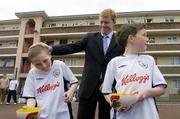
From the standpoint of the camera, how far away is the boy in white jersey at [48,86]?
9.63 feet

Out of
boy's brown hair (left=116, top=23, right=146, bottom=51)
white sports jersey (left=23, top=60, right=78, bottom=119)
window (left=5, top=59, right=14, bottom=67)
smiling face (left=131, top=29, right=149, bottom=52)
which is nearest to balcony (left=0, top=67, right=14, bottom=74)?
window (left=5, top=59, right=14, bottom=67)

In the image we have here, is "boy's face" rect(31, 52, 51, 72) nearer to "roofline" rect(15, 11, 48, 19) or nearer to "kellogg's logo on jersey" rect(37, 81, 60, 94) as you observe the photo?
"kellogg's logo on jersey" rect(37, 81, 60, 94)

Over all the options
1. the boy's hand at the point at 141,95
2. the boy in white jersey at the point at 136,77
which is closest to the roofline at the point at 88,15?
the boy in white jersey at the point at 136,77

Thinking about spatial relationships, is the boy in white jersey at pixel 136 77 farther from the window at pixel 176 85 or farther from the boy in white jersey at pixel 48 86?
the window at pixel 176 85

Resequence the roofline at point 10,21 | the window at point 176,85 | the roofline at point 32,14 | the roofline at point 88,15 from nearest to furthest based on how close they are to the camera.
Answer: the window at point 176,85 → the roofline at point 88,15 → the roofline at point 32,14 → the roofline at point 10,21

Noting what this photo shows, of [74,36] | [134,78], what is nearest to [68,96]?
[134,78]

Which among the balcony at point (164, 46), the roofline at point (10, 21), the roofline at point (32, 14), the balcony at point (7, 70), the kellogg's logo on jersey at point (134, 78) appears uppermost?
the roofline at point (32, 14)

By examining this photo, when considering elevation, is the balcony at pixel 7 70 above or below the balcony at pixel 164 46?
below

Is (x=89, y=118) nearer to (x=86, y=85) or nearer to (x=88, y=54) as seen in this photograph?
(x=86, y=85)

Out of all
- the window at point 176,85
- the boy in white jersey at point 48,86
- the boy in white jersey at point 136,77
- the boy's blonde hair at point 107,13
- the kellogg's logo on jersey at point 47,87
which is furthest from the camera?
the window at point 176,85

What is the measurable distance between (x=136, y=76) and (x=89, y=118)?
1476 millimetres

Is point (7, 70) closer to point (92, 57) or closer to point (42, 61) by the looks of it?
point (92, 57)

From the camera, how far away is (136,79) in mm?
2746

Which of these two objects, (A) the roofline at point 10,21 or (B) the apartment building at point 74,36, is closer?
(B) the apartment building at point 74,36
